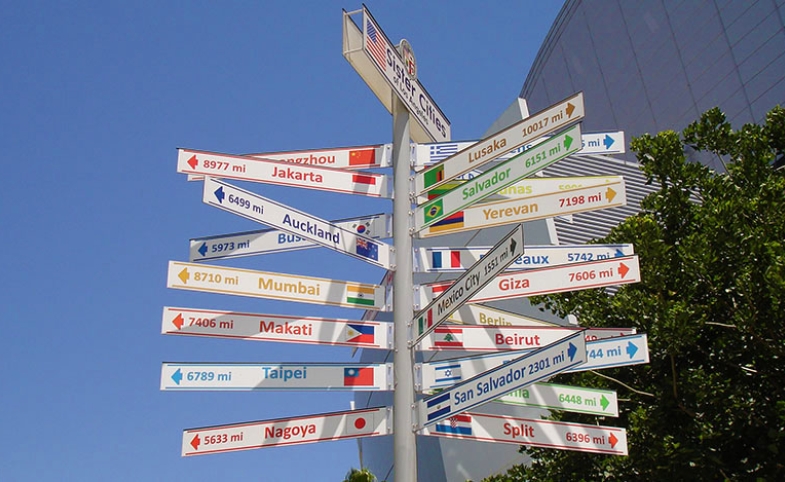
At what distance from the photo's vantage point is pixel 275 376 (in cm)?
627

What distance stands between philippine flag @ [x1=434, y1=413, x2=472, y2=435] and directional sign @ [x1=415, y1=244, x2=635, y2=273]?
3.61 ft

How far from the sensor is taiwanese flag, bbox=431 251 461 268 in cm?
680

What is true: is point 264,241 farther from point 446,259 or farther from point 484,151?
point 484,151

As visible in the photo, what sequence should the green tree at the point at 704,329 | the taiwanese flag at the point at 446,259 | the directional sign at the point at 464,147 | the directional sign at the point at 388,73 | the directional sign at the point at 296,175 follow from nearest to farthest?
the directional sign at the point at 388,73 → the directional sign at the point at 296,175 → the taiwanese flag at the point at 446,259 → the directional sign at the point at 464,147 → the green tree at the point at 704,329

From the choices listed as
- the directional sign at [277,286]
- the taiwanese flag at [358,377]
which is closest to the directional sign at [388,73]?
the directional sign at [277,286]

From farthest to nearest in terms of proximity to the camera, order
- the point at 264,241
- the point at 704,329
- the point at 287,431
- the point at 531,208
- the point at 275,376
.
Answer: the point at 704,329, the point at 264,241, the point at 531,208, the point at 275,376, the point at 287,431

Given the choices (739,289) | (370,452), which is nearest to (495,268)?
(739,289)

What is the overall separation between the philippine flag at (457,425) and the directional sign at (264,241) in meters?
1.41

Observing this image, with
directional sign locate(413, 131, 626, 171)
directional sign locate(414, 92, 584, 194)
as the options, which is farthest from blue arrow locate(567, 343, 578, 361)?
directional sign locate(413, 131, 626, 171)

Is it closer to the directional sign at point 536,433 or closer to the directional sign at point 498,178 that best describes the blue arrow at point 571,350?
the directional sign at point 536,433

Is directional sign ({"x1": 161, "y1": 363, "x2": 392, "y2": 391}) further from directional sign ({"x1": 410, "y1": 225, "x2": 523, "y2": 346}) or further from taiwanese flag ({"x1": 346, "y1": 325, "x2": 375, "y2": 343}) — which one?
directional sign ({"x1": 410, "y1": 225, "x2": 523, "y2": 346})

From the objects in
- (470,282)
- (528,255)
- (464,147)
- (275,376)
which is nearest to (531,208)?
(528,255)

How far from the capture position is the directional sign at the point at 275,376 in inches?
241

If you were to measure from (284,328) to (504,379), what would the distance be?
163cm
